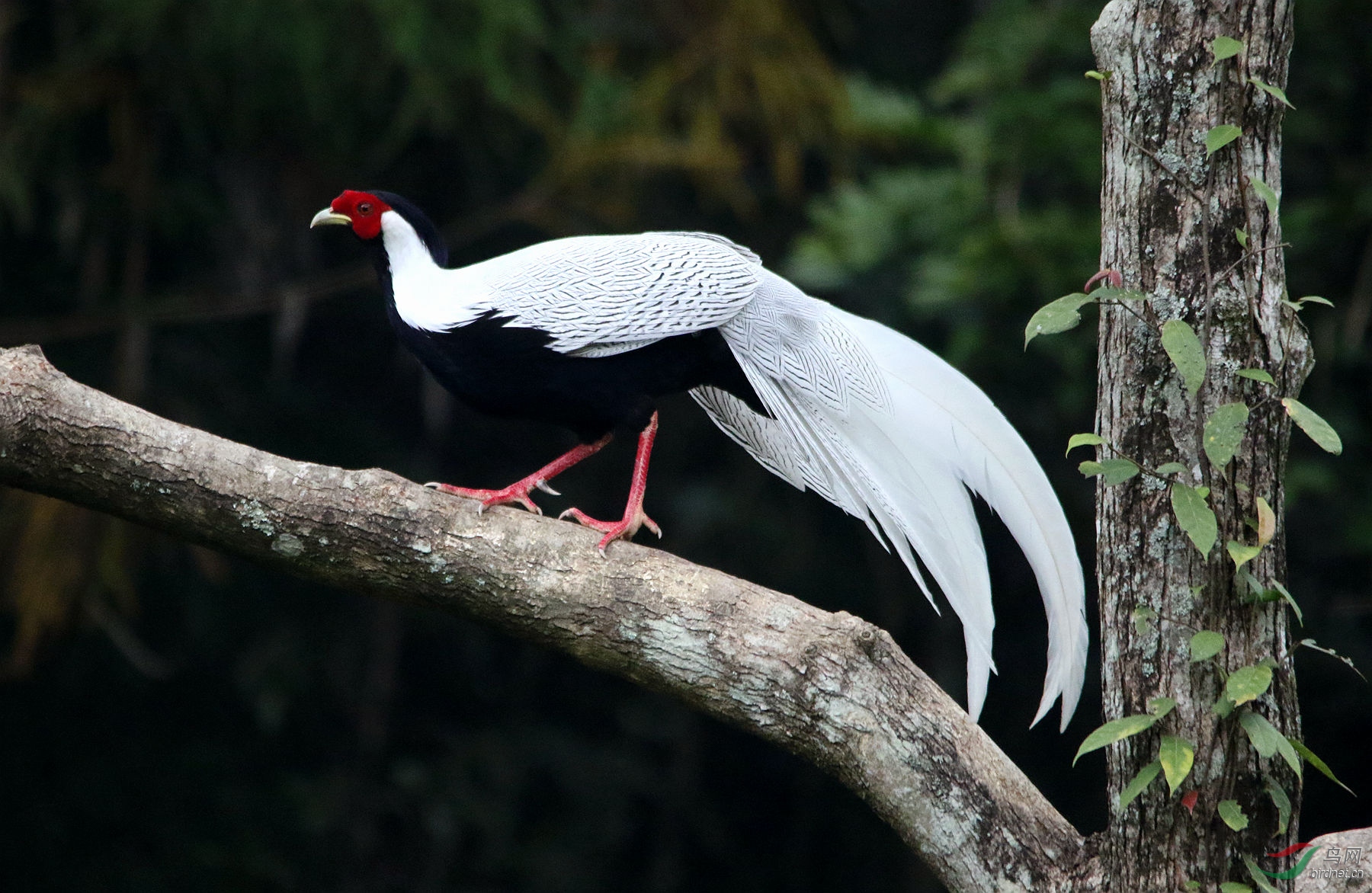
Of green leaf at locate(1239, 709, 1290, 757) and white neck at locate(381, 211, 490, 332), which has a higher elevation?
white neck at locate(381, 211, 490, 332)

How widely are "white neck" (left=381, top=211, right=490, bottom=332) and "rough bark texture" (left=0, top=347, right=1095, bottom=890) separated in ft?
1.48

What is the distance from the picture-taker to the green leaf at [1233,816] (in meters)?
2.02

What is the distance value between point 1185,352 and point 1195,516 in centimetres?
24

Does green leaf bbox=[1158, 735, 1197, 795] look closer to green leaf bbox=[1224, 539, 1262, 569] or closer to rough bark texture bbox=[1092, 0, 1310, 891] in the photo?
rough bark texture bbox=[1092, 0, 1310, 891]

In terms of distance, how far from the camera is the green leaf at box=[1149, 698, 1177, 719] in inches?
79.5

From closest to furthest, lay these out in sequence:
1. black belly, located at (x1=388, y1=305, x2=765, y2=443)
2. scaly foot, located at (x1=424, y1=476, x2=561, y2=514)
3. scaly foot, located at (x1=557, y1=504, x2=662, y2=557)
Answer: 1. scaly foot, located at (x1=557, y1=504, x2=662, y2=557)
2. scaly foot, located at (x1=424, y1=476, x2=561, y2=514)
3. black belly, located at (x1=388, y1=305, x2=765, y2=443)

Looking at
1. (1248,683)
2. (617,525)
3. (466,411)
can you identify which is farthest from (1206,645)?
(466,411)

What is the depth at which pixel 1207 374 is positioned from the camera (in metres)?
2.06

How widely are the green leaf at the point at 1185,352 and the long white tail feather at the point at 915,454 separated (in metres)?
0.61

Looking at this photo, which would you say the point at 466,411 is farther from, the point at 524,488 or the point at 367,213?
the point at 524,488

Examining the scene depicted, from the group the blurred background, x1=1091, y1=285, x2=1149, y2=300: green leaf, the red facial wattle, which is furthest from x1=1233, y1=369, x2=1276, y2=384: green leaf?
the blurred background

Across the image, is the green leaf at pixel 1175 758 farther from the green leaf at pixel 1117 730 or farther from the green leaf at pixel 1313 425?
the green leaf at pixel 1313 425
